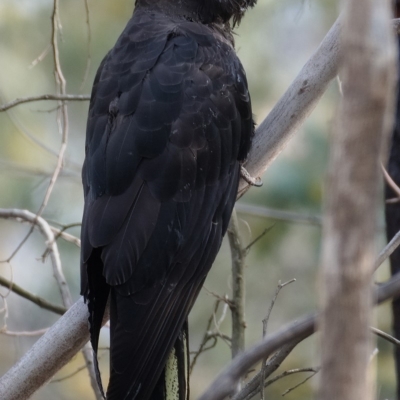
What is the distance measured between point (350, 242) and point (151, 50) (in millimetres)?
1787

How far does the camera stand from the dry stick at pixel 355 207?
0.79 m

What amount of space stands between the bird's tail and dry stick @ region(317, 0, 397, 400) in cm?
130

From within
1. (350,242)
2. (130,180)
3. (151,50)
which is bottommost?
(350,242)

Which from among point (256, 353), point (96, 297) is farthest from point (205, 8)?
point (256, 353)

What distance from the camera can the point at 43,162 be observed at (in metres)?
4.91

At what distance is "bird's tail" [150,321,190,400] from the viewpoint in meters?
2.03

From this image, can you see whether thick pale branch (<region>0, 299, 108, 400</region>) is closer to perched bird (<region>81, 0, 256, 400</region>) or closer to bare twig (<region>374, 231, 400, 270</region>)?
perched bird (<region>81, 0, 256, 400</region>)

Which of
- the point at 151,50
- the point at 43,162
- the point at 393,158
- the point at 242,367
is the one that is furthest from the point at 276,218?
the point at 242,367

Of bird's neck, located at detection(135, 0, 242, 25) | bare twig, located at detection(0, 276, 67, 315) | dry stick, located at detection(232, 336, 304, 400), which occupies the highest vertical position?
bird's neck, located at detection(135, 0, 242, 25)

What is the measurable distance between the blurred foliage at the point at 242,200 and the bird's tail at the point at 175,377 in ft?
8.34

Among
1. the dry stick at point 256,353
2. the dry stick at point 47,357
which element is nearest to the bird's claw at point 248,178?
the dry stick at point 47,357

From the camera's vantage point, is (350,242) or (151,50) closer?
(350,242)

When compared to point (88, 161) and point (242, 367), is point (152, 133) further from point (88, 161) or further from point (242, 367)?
point (242, 367)

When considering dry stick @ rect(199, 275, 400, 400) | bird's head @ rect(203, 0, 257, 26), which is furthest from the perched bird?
dry stick @ rect(199, 275, 400, 400)
